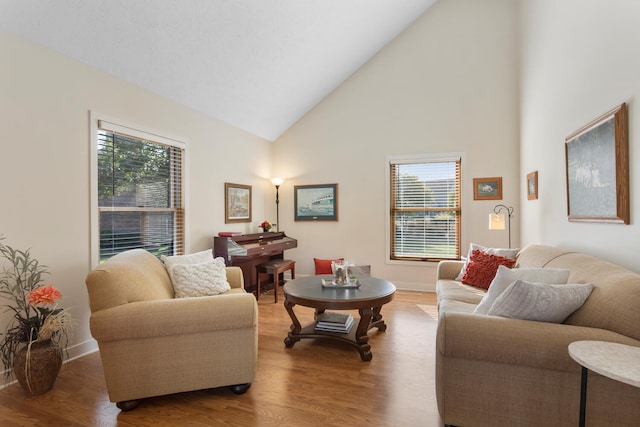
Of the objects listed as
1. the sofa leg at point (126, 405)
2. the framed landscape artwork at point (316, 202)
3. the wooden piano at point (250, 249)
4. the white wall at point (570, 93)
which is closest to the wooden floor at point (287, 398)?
the sofa leg at point (126, 405)

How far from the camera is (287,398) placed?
2143 mm

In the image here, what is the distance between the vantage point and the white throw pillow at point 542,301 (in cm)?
168

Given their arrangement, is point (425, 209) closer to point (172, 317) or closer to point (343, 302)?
point (343, 302)

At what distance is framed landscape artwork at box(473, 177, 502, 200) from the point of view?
15.5 ft

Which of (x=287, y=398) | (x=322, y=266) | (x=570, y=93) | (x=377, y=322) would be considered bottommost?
(x=287, y=398)

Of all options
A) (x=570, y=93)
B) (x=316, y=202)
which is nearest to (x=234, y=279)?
(x=316, y=202)

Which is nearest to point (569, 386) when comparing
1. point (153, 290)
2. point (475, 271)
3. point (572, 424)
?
point (572, 424)

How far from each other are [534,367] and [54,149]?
11.6 ft

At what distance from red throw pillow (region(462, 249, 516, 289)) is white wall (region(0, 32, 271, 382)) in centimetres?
357

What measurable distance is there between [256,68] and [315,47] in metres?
0.83

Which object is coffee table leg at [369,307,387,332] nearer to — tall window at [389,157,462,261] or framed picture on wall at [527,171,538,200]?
tall window at [389,157,462,261]

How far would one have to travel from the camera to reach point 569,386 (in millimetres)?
1537

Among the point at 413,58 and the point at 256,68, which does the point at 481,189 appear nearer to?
the point at 413,58

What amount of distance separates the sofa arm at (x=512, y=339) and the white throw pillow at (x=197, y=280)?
1.88m
